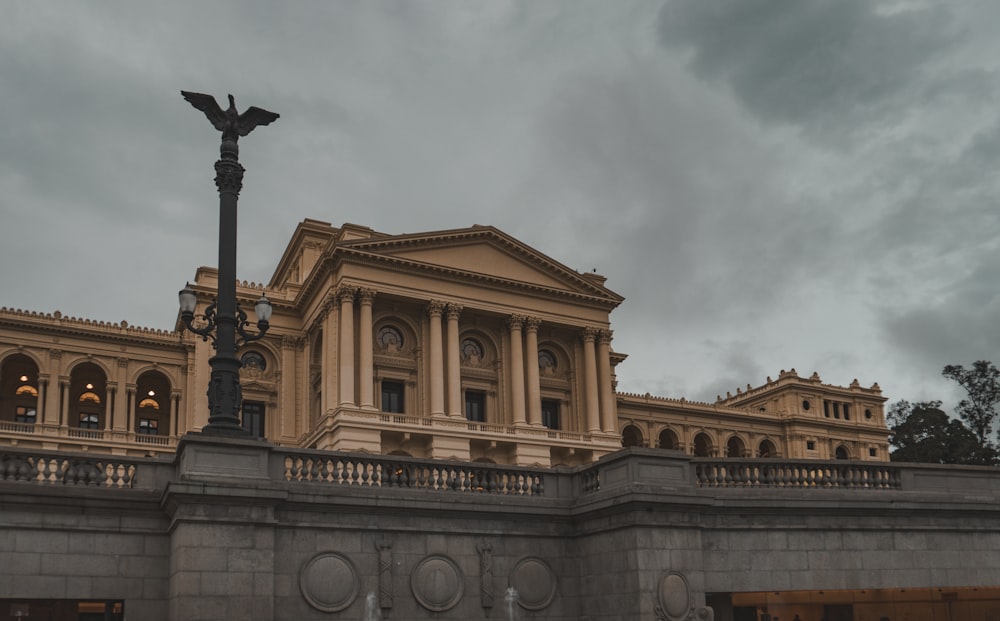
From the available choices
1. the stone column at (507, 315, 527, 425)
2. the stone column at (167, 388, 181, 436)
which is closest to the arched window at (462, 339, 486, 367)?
the stone column at (507, 315, 527, 425)

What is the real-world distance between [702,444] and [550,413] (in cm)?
3076

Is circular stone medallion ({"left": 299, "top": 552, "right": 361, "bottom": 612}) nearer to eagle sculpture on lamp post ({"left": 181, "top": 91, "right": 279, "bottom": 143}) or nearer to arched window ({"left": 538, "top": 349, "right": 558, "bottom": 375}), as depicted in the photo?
eagle sculpture on lamp post ({"left": 181, "top": 91, "right": 279, "bottom": 143})

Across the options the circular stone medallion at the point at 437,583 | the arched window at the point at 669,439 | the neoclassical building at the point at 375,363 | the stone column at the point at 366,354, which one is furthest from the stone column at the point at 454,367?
the circular stone medallion at the point at 437,583

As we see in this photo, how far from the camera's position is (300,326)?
72.3m

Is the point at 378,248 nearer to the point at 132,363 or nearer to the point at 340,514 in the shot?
the point at 132,363

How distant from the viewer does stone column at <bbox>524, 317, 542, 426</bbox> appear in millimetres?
68438

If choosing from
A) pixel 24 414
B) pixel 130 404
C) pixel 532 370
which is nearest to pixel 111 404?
pixel 130 404

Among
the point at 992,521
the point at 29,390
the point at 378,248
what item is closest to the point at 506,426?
the point at 378,248

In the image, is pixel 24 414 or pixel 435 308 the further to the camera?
pixel 24 414

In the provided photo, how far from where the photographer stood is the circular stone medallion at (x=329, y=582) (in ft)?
54.1

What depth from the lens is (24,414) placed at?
225 feet

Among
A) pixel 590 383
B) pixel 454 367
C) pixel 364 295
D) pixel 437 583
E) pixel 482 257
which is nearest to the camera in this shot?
pixel 437 583

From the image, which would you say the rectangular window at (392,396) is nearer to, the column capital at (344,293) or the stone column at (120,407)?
the column capital at (344,293)

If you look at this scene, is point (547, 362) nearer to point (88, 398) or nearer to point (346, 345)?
point (346, 345)
